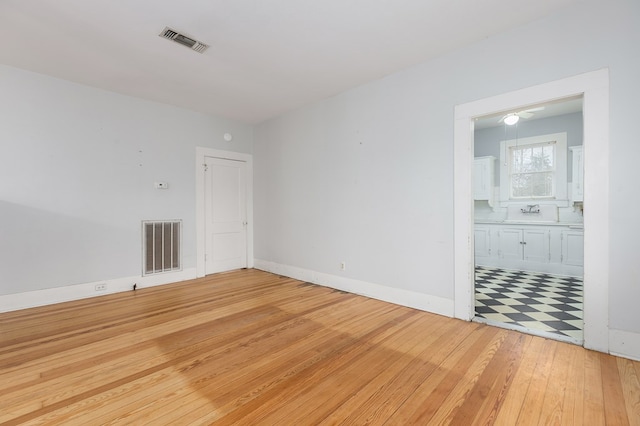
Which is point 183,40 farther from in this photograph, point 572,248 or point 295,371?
point 572,248

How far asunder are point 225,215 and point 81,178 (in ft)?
7.03

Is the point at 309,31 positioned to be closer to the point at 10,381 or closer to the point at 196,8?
the point at 196,8

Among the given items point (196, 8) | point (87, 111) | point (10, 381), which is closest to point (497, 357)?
point (10, 381)

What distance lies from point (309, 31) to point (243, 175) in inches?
132

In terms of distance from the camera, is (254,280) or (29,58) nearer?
(29,58)

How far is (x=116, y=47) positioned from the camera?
2908 mm

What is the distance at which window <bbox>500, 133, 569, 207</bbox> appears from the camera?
17.1 feet

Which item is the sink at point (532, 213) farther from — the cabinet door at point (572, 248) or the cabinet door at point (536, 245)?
the cabinet door at point (572, 248)

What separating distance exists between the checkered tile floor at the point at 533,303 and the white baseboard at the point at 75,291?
4.43 m

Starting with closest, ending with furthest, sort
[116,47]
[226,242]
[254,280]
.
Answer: [116,47] < [254,280] < [226,242]

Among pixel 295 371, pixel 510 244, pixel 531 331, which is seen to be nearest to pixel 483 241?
pixel 510 244

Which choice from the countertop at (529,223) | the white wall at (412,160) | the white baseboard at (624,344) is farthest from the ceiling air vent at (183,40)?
the countertop at (529,223)

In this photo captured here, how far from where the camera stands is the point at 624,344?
2.16 meters

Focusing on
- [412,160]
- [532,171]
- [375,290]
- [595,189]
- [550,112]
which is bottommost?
[375,290]
